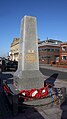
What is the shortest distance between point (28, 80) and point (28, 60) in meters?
1.15

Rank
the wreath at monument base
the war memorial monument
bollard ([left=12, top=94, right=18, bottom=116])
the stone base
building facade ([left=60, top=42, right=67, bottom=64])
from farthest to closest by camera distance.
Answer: building facade ([left=60, top=42, right=67, bottom=64]) → the stone base → the war memorial monument → the wreath at monument base → bollard ([left=12, top=94, right=18, bottom=116])

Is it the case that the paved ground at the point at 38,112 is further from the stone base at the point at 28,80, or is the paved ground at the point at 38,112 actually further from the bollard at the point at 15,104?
the stone base at the point at 28,80

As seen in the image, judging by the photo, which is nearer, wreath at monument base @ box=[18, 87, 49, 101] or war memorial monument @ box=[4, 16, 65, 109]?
wreath at monument base @ box=[18, 87, 49, 101]

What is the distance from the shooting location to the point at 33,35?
9398 millimetres

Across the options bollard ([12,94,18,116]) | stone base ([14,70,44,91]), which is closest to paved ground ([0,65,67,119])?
bollard ([12,94,18,116])

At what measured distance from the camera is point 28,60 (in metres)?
9.17

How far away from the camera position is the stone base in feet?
28.4

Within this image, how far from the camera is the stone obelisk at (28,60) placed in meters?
8.73

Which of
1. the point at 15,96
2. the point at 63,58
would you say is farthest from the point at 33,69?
the point at 63,58

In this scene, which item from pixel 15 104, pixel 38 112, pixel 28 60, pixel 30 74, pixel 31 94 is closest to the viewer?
pixel 15 104

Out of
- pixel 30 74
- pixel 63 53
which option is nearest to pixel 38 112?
pixel 30 74

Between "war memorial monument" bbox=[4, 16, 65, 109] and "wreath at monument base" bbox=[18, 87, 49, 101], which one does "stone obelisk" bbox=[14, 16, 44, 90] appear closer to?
"war memorial monument" bbox=[4, 16, 65, 109]

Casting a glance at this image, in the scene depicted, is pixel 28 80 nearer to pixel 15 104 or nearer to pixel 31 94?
pixel 31 94

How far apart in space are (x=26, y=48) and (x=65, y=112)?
3.97 metres
